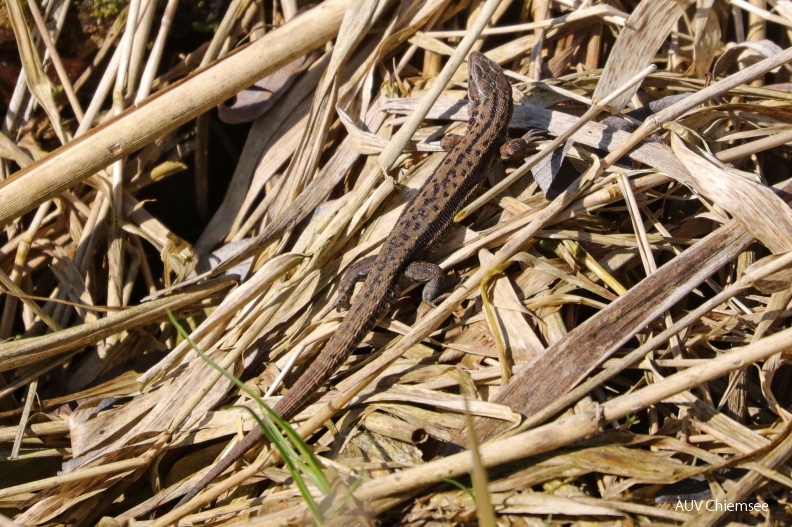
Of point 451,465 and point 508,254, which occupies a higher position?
point 508,254

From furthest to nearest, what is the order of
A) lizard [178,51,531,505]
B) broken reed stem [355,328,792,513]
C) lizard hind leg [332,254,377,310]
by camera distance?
lizard hind leg [332,254,377,310], lizard [178,51,531,505], broken reed stem [355,328,792,513]

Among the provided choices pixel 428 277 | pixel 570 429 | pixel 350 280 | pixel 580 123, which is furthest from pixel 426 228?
pixel 570 429

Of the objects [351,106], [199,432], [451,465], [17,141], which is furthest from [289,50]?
[451,465]

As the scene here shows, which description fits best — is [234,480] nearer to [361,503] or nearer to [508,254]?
[361,503]

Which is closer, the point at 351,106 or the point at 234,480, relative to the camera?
the point at 234,480

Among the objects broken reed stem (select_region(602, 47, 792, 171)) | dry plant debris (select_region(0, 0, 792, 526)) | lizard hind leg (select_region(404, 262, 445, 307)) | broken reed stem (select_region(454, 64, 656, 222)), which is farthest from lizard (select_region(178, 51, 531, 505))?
broken reed stem (select_region(602, 47, 792, 171))

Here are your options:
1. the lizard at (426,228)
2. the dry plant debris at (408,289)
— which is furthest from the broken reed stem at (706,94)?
the lizard at (426,228)

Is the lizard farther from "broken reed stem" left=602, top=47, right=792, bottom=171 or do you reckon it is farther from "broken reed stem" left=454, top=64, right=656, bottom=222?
"broken reed stem" left=602, top=47, right=792, bottom=171
